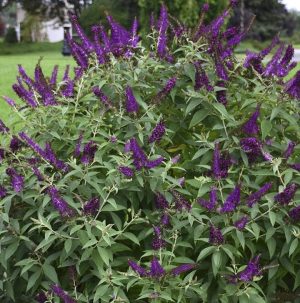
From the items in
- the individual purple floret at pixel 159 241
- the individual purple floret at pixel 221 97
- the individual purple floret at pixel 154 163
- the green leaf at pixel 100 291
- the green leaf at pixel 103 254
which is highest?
the individual purple floret at pixel 221 97

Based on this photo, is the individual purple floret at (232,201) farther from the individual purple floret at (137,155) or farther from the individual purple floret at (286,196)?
the individual purple floret at (137,155)

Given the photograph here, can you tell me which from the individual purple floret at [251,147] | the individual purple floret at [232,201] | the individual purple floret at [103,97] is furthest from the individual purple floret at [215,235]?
the individual purple floret at [103,97]

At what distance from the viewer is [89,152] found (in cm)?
221

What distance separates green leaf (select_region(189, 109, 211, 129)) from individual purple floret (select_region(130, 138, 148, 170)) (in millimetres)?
380

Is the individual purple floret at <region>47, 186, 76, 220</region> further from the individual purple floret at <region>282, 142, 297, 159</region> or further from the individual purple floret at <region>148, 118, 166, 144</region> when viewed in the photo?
the individual purple floret at <region>282, 142, 297, 159</region>

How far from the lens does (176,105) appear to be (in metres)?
2.80

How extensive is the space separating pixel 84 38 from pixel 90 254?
4.22 feet

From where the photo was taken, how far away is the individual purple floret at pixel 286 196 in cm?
208

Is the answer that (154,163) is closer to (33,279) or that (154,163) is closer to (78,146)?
(78,146)

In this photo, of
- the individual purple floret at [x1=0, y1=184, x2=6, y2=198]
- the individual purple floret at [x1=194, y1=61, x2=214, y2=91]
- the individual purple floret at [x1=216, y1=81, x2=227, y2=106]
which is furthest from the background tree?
the individual purple floret at [x1=0, y1=184, x2=6, y2=198]

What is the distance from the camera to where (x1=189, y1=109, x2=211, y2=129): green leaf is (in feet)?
8.09

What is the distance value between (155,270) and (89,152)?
0.58 metres

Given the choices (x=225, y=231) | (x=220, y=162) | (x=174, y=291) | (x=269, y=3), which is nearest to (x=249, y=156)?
(x=220, y=162)

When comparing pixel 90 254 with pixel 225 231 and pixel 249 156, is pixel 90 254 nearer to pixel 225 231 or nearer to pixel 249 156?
pixel 225 231
